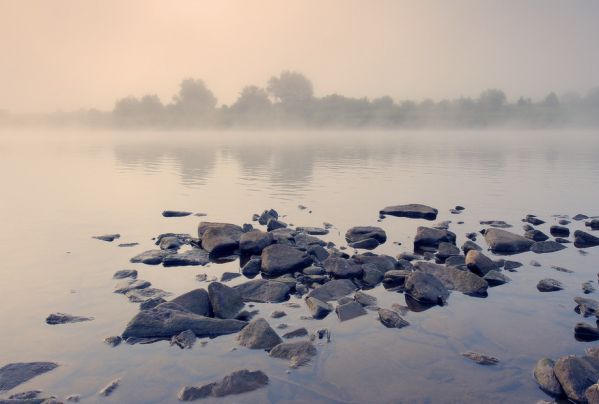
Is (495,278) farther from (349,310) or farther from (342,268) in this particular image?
(349,310)

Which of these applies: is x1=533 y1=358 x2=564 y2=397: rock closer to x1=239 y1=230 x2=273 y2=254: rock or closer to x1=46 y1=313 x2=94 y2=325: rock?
x1=46 y1=313 x2=94 y2=325: rock

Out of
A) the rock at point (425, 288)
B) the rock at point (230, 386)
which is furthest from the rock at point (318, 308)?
the rock at point (230, 386)

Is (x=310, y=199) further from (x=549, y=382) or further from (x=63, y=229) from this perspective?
(x=549, y=382)

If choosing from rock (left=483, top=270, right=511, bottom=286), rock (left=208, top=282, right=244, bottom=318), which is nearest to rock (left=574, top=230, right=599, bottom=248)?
rock (left=483, top=270, right=511, bottom=286)

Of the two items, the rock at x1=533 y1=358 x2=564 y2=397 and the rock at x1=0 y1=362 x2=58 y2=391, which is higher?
the rock at x1=533 y1=358 x2=564 y2=397

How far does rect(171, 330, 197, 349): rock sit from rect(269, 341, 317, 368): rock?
1605 mm

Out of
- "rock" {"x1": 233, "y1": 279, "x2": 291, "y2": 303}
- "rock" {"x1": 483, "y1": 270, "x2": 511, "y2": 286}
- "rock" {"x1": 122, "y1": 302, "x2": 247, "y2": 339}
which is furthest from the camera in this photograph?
"rock" {"x1": 483, "y1": 270, "x2": 511, "y2": 286}

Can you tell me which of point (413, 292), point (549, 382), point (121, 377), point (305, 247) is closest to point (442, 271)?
point (413, 292)

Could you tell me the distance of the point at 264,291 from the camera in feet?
39.6

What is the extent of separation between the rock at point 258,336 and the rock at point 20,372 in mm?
3335

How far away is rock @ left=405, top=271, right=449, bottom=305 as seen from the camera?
457 inches

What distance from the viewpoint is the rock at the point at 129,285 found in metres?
12.5

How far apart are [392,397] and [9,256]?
13906mm

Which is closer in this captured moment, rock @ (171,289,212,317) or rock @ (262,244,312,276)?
rock @ (171,289,212,317)
